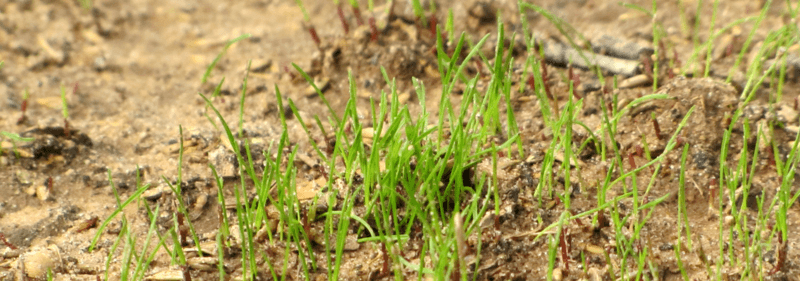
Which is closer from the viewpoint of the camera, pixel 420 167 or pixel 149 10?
pixel 420 167

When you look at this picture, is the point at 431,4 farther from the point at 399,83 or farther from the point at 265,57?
the point at 265,57

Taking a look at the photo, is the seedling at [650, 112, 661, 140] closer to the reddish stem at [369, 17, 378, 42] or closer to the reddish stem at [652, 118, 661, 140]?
the reddish stem at [652, 118, 661, 140]

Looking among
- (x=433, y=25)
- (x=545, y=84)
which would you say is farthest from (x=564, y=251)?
(x=433, y=25)

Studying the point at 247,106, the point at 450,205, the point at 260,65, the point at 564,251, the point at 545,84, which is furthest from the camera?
the point at 260,65

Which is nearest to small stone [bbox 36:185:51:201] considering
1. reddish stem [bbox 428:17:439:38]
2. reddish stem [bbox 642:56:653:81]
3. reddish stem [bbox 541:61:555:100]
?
reddish stem [bbox 428:17:439:38]

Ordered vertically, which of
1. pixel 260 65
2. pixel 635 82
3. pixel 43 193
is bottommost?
pixel 43 193

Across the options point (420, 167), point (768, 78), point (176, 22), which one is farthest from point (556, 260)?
point (176, 22)

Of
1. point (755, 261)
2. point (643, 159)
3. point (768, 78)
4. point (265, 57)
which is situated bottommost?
point (755, 261)

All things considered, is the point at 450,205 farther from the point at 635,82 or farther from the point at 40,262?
the point at 40,262
